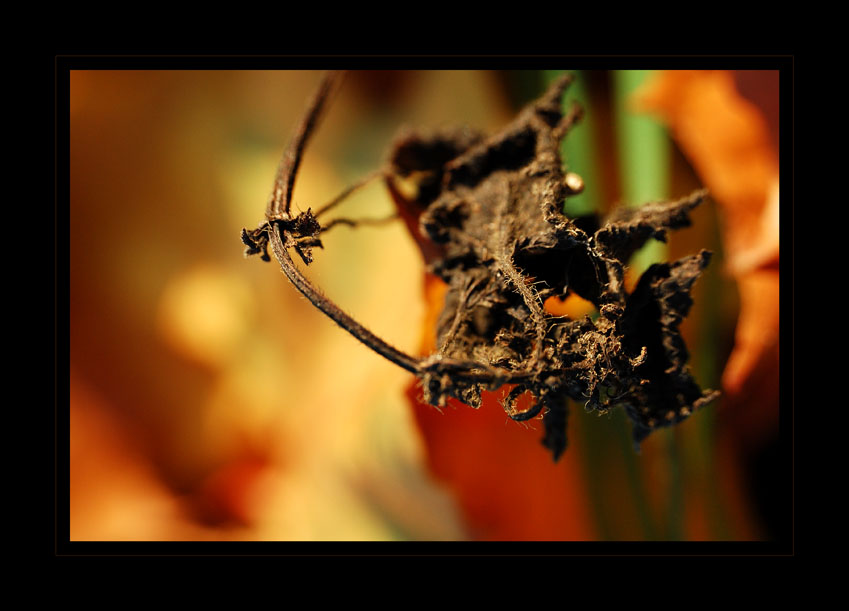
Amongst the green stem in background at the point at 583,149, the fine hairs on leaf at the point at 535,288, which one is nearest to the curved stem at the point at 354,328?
the fine hairs on leaf at the point at 535,288

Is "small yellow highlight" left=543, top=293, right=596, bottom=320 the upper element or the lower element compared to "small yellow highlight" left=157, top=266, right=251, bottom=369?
lower

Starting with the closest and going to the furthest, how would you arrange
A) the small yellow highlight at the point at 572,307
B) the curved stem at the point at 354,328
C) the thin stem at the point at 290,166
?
the curved stem at the point at 354,328 < the thin stem at the point at 290,166 < the small yellow highlight at the point at 572,307

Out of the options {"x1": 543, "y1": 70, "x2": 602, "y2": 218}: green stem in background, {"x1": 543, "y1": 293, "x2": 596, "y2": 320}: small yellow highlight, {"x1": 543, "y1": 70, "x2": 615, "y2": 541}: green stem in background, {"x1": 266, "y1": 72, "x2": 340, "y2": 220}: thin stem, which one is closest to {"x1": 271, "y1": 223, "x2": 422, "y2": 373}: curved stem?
{"x1": 266, "y1": 72, "x2": 340, "y2": 220}: thin stem

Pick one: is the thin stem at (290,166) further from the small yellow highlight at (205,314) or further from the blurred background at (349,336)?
the small yellow highlight at (205,314)

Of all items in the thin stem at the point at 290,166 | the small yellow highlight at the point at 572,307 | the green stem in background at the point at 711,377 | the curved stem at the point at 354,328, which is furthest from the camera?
the green stem in background at the point at 711,377

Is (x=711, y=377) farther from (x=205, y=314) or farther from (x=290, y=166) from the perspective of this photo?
(x=205, y=314)

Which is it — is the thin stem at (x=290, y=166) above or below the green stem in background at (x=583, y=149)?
below

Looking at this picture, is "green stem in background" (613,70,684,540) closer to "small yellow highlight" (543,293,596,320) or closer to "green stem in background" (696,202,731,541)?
"green stem in background" (696,202,731,541)
